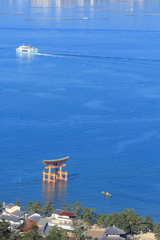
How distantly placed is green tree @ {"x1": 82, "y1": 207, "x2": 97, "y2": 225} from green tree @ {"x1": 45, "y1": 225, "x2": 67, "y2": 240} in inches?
64.1

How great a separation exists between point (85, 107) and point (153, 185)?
33.8 ft

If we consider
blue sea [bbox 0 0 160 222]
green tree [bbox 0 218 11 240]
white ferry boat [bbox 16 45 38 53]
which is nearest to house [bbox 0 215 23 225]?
green tree [bbox 0 218 11 240]

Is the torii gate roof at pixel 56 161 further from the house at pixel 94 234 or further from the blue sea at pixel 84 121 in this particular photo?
the house at pixel 94 234

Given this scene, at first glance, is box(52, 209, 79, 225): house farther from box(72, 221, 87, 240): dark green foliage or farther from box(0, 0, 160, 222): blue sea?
box(0, 0, 160, 222): blue sea

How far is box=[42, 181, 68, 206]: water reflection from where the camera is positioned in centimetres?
1936

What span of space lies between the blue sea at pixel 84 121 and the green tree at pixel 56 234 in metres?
3.61

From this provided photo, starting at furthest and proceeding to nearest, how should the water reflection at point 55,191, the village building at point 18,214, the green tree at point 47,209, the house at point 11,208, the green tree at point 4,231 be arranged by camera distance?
the water reflection at point 55,191
the house at point 11,208
the green tree at point 47,209
the village building at point 18,214
the green tree at point 4,231

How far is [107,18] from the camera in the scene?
78.8 metres

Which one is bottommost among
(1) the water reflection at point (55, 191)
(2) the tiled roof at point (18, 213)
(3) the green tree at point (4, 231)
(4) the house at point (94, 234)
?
(4) the house at point (94, 234)

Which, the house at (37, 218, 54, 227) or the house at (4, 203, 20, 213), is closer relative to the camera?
the house at (37, 218, 54, 227)

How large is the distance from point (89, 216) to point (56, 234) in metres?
2.45

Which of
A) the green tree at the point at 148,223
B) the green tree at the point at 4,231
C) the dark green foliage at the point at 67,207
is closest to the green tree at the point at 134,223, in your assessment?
the green tree at the point at 148,223

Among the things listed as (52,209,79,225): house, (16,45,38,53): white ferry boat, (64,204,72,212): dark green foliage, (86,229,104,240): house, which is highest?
(16,45,38,53): white ferry boat

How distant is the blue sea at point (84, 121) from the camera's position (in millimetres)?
20009
